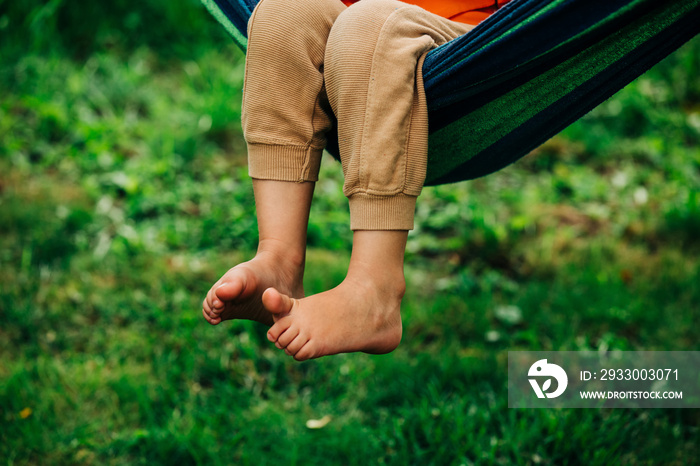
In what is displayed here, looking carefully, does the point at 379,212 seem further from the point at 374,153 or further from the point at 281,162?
the point at 281,162

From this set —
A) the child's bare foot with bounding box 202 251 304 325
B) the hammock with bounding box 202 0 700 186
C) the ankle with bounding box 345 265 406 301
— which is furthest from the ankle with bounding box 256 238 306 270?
the hammock with bounding box 202 0 700 186

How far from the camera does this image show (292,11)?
1.20 meters

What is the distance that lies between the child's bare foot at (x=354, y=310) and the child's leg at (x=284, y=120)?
0.34 feet

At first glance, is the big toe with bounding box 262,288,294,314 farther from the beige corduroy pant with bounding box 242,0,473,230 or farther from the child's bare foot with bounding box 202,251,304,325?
the beige corduroy pant with bounding box 242,0,473,230

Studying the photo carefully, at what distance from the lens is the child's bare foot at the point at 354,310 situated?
107 centimetres

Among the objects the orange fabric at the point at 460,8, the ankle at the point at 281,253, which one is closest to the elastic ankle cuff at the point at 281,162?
the ankle at the point at 281,253

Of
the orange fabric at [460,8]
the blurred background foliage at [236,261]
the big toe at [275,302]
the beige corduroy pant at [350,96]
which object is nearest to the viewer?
the big toe at [275,302]

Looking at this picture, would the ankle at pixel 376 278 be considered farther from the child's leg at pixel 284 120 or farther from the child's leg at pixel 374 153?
the child's leg at pixel 284 120

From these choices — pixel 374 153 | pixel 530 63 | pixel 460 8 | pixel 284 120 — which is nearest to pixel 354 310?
pixel 374 153

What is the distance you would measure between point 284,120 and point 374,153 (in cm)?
20

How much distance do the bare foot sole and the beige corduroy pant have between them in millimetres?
121

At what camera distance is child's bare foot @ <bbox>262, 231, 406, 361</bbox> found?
42.0 inches

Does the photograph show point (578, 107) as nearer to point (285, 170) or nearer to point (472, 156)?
point (472, 156)

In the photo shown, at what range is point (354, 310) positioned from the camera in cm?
112
